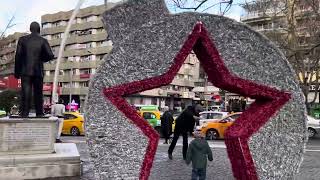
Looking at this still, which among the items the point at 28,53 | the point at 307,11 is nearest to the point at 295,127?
the point at 28,53

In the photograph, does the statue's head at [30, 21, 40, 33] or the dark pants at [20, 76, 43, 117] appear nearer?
the dark pants at [20, 76, 43, 117]

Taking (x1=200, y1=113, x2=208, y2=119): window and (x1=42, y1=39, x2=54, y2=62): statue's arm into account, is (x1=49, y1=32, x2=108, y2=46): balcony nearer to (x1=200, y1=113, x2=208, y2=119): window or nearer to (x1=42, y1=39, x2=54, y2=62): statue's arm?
(x1=200, y1=113, x2=208, y2=119): window

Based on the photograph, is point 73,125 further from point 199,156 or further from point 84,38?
point 84,38

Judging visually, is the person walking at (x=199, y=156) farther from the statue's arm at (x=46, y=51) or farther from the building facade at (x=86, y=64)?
the building facade at (x=86, y=64)

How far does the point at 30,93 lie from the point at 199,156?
4006 millimetres

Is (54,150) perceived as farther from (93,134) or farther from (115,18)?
(115,18)

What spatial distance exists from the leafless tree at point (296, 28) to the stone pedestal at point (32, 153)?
1136 centimetres

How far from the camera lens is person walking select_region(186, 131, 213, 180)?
10.2 meters

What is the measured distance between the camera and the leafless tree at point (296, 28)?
2158cm

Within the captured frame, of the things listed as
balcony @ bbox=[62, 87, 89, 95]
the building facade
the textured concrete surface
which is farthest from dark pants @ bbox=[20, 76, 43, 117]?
balcony @ bbox=[62, 87, 89, 95]

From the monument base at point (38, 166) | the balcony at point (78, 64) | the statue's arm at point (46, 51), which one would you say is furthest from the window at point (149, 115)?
the balcony at point (78, 64)

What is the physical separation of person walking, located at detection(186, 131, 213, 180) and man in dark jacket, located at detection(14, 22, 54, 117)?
355 centimetres

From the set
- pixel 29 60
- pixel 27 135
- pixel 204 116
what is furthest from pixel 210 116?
pixel 27 135

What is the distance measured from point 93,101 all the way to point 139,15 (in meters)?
1.61
